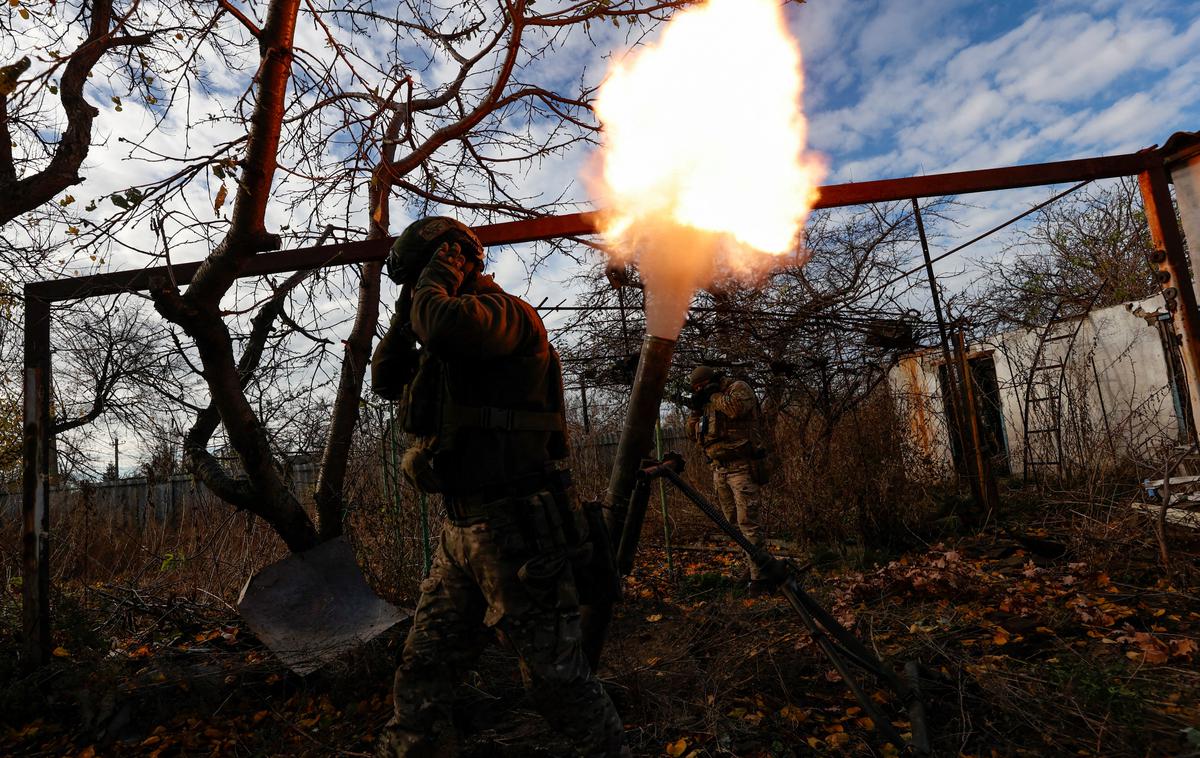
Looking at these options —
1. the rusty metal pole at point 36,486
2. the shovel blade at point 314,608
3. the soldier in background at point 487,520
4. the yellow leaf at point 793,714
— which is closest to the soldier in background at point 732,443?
the yellow leaf at point 793,714

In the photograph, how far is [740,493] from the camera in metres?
6.71

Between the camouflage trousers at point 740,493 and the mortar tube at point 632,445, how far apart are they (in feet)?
13.3

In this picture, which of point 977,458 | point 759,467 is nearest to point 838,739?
point 759,467

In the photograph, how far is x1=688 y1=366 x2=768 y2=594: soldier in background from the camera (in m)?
6.66

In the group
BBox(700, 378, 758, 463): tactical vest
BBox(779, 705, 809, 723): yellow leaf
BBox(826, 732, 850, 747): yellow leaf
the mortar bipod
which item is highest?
BBox(700, 378, 758, 463): tactical vest

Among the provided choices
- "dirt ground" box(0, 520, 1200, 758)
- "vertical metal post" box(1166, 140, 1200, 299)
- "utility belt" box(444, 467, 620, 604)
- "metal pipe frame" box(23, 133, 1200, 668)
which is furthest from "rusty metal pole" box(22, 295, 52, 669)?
"vertical metal post" box(1166, 140, 1200, 299)

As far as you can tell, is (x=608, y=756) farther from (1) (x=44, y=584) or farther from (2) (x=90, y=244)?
(2) (x=90, y=244)

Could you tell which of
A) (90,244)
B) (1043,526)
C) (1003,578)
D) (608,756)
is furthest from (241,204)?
(1043,526)

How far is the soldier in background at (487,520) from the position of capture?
224cm

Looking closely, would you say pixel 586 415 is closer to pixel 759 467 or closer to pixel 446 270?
pixel 759 467

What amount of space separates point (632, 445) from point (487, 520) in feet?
2.45

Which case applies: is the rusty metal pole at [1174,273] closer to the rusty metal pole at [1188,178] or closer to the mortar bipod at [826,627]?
the rusty metal pole at [1188,178]

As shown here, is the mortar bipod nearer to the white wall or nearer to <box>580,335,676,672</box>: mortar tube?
<box>580,335,676,672</box>: mortar tube

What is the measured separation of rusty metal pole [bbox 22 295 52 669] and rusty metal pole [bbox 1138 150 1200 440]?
21.7 feet
